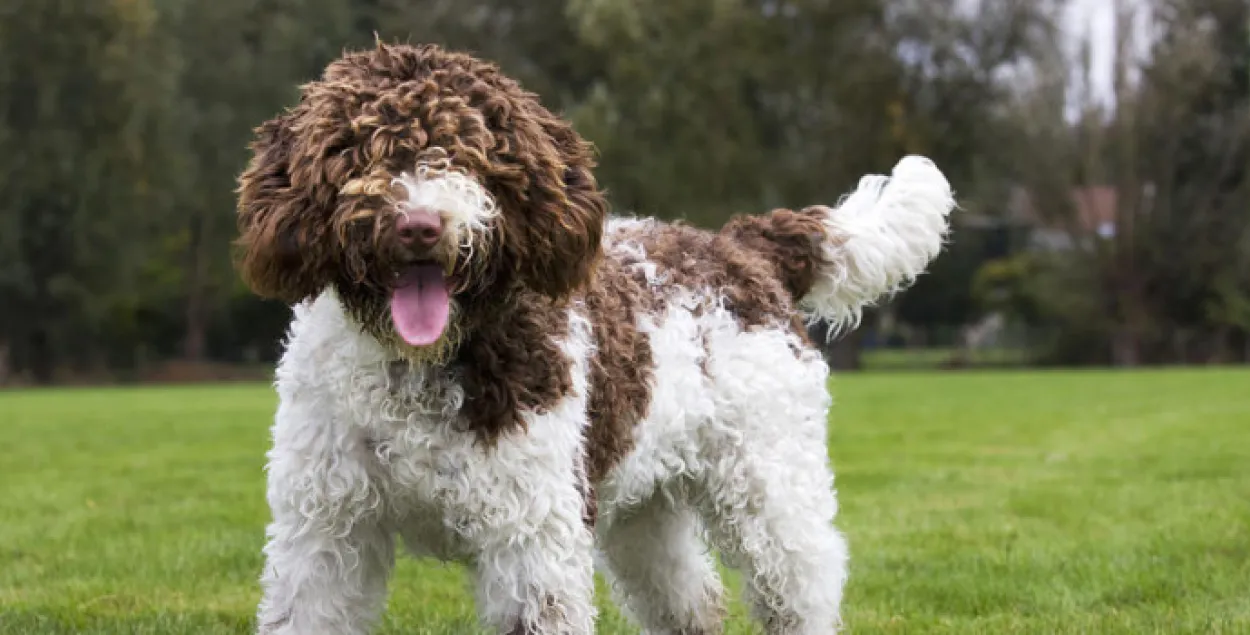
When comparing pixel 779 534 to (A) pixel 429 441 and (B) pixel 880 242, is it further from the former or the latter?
(A) pixel 429 441

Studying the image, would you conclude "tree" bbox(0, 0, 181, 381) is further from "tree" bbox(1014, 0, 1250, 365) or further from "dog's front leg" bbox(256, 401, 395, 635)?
"dog's front leg" bbox(256, 401, 395, 635)

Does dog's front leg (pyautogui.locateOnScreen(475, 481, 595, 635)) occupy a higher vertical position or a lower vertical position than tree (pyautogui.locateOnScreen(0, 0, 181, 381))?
→ lower

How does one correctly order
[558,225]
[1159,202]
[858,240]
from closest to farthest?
[558,225] < [858,240] < [1159,202]

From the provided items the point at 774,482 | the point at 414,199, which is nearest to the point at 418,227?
the point at 414,199

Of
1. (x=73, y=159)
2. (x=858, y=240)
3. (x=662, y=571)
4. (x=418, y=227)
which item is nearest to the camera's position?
(x=418, y=227)

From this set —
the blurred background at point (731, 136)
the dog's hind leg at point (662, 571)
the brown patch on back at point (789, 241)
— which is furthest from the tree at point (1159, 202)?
the dog's hind leg at point (662, 571)

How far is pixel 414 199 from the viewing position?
3154 millimetres

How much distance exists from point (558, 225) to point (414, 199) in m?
0.40

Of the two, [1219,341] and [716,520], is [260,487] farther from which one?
[1219,341]

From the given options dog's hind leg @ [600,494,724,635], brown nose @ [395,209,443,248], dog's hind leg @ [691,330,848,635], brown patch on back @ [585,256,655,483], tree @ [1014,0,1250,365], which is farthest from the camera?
tree @ [1014,0,1250,365]

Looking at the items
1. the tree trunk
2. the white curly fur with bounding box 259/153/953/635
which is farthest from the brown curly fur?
the tree trunk

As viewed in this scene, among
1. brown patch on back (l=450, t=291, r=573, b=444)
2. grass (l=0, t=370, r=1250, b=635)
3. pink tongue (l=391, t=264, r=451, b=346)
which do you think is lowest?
grass (l=0, t=370, r=1250, b=635)

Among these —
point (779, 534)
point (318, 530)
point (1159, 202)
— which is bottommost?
point (779, 534)

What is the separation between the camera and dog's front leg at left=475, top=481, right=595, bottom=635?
3549 millimetres
